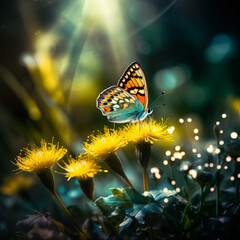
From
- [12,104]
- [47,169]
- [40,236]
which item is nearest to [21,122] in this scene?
[12,104]

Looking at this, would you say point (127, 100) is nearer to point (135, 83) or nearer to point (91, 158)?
point (135, 83)

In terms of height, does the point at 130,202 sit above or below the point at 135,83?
below

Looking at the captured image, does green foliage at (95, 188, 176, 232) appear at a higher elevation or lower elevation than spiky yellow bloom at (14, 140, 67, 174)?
lower

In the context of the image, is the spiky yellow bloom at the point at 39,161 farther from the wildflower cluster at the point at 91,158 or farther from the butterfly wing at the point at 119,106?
the butterfly wing at the point at 119,106

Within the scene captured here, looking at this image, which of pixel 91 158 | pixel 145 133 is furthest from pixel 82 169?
pixel 145 133

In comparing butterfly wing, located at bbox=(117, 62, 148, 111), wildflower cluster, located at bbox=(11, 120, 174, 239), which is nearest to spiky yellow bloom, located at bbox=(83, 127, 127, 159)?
wildflower cluster, located at bbox=(11, 120, 174, 239)

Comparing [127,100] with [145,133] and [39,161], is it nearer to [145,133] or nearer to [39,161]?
[145,133]

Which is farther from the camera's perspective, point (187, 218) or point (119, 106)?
point (119, 106)

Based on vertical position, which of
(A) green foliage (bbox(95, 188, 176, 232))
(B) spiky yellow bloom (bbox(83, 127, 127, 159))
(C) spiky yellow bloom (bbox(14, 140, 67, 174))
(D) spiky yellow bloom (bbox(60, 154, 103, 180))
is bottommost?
(A) green foliage (bbox(95, 188, 176, 232))

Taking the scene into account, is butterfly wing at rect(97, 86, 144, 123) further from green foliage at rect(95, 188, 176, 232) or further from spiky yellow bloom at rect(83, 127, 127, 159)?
green foliage at rect(95, 188, 176, 232)

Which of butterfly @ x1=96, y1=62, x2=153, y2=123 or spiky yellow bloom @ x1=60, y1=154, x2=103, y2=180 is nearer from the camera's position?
spiky yellow bloom @ x1=60, y1=154, x2=103, y2=180
